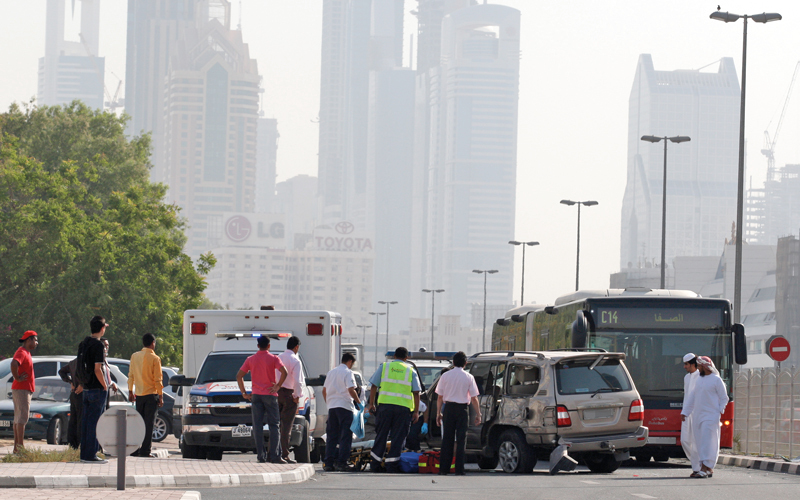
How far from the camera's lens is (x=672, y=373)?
19359 millimetres

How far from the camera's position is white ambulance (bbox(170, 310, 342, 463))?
17.1 metres

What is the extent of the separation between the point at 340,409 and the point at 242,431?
1.96 m

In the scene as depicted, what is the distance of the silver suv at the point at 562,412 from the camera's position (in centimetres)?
1594

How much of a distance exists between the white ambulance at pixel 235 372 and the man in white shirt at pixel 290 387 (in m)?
1.09

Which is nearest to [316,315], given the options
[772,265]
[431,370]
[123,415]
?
[431,370]

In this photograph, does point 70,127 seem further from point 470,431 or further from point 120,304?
point 470,431

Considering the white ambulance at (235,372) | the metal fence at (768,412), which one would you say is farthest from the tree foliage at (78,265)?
the metal fence at (768,412)

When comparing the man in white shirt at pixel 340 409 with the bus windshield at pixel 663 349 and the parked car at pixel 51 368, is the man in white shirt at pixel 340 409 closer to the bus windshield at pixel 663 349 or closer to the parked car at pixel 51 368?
the bus windshield at pixel 663 349

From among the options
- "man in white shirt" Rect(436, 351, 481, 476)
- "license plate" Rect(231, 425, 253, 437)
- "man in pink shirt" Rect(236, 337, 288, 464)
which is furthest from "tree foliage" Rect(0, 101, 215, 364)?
"man in white shirt" Rect(436, 351, 481, 476)

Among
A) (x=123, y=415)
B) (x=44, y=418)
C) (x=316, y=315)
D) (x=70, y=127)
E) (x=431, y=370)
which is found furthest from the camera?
(x=70, y=127)

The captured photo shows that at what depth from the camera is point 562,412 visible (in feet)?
52.0

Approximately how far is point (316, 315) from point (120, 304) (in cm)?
2343

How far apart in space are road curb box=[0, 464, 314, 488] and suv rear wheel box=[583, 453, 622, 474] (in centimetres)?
455

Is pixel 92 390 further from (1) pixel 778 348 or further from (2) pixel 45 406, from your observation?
(1) pixel 778 348
